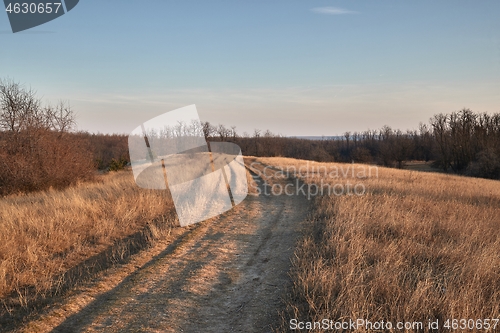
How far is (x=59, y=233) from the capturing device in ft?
21.3

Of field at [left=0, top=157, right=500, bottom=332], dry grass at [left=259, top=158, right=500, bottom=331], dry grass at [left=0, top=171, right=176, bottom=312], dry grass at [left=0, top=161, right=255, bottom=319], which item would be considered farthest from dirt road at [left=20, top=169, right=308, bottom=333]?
dry grass at [left=0, top=171, right=176, bottom=312]

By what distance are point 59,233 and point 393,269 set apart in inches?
253

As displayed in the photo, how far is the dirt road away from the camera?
3.74 m

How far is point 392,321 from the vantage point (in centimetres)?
355

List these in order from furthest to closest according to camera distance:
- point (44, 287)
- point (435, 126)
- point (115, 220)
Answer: point (435, 126) < point (115, 220) < point (44, 287)

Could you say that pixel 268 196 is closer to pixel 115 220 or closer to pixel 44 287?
pixel 115 220

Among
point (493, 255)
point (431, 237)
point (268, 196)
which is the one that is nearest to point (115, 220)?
point (268, 196)

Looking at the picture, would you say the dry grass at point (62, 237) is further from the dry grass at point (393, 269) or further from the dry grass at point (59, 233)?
the dry grass at point (393, 269)

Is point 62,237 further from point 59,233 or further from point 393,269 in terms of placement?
point 393,269

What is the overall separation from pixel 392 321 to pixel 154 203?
25.0 feet

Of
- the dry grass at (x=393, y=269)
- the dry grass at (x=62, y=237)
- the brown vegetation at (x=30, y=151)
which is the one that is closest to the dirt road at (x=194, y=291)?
the dry grass at (x=393, y=269)

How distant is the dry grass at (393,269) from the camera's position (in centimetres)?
370

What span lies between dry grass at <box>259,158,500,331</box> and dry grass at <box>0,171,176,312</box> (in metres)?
3.63

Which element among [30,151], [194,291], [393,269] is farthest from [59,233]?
[30,151]
